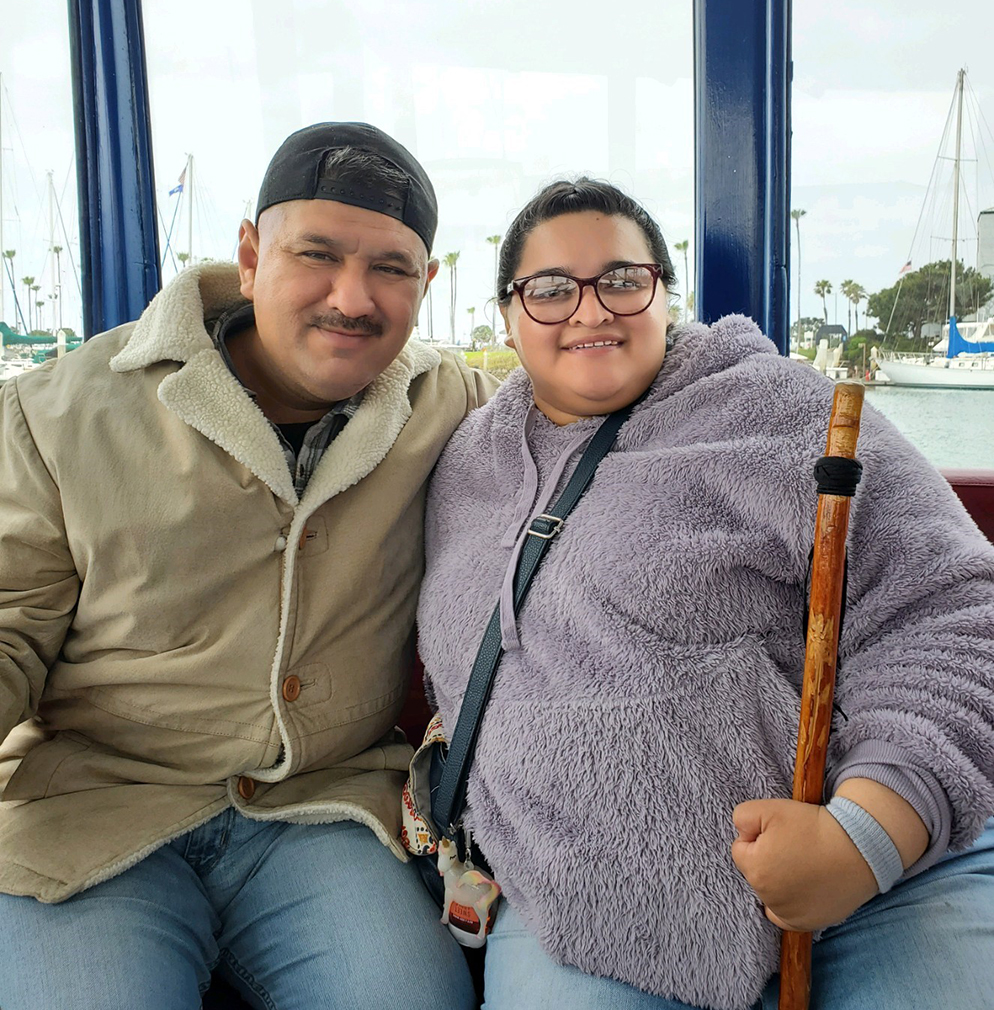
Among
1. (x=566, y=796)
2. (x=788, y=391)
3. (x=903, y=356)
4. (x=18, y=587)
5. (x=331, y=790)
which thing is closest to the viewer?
(x=566, y=796)

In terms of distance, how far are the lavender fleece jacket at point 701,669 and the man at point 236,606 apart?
25cm

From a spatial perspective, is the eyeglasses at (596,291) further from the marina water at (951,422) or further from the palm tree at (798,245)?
the marina water at (951,422)

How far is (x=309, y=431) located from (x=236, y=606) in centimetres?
37

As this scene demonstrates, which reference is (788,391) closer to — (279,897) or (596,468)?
(596,468)

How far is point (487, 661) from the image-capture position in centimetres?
138

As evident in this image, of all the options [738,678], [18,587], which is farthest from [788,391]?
[18,587]

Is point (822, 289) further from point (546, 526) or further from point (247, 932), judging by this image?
point (247, 932)

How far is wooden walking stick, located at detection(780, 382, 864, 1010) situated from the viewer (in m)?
1.07

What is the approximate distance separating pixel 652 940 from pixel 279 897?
0.68m

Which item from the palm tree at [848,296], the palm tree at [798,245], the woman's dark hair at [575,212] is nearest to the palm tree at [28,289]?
the woman's dark hair at [575,212]

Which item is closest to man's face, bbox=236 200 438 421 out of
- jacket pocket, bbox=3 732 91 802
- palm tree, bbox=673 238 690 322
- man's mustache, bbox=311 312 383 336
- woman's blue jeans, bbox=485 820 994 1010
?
→ man's mustache, bbox=311 312 383 336

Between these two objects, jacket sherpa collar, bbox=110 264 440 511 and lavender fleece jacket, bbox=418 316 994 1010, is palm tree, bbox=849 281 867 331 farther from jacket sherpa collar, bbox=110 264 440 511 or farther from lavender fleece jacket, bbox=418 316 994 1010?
jacket sherpa collar, bbox=110 264 440 511

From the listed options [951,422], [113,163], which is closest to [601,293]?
[951,422]

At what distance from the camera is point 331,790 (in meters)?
1.57
